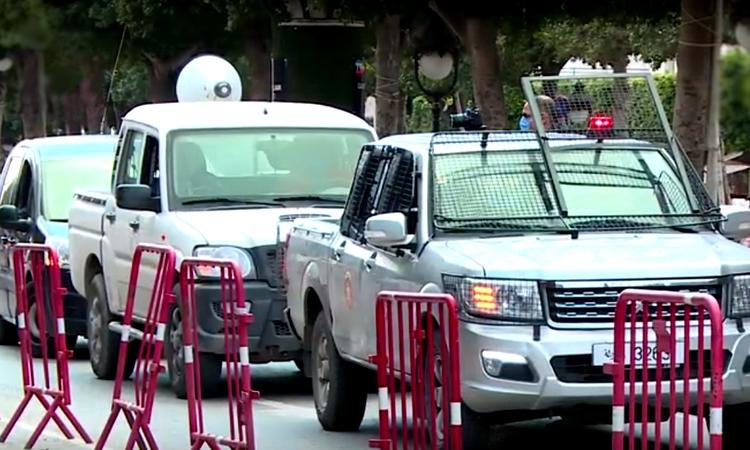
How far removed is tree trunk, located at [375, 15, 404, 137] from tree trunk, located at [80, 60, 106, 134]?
176 inches

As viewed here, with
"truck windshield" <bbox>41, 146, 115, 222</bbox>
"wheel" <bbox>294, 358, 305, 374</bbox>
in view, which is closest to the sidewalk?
"wheel" <bbox>294, 358, 305, 374</bbox>

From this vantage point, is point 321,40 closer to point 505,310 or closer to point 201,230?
point 201,230

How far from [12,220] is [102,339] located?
88.7 inches

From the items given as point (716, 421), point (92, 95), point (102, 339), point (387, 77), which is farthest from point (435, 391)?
point (387, 77)

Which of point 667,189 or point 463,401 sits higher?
point 667,189

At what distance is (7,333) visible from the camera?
18156 mm

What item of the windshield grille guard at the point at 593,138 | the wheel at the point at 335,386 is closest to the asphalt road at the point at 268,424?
the wheel at the point at 335,386

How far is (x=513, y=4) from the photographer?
22.3 meters

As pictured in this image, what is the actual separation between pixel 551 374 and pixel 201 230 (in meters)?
4.86

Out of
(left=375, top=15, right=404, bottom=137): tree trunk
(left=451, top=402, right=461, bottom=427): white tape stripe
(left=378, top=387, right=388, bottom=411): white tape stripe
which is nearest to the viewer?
(left=451, top=402, right=461, bottom=427): white tape stripe

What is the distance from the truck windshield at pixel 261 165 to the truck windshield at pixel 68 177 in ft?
10.3

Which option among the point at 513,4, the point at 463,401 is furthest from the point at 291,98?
the point at 463,401

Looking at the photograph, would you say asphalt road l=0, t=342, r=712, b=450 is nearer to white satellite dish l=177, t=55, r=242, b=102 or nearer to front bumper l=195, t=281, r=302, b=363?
front bumper l=195, t=281, r=302, b=363

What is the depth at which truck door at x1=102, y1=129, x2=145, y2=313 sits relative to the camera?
1411cm
